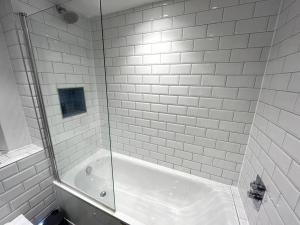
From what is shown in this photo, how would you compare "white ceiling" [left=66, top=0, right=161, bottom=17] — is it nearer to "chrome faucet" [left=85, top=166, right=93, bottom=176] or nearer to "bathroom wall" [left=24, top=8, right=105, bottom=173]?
"bathroom wall" [left=24, top=8, right=105, bottom=173]

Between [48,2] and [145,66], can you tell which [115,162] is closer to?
[145,66]

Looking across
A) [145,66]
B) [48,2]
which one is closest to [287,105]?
[145,66]

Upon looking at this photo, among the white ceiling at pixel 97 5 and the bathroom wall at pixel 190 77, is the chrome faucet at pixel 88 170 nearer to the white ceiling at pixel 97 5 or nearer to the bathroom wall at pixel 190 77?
the bathroom wall at pixel 190 77

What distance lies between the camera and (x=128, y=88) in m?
1.62

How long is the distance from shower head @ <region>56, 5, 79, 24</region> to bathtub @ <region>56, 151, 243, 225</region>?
5.03 ft

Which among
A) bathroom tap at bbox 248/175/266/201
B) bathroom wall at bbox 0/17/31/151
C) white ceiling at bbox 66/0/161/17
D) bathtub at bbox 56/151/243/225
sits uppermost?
white ceiling at bbox 66/0/161/17

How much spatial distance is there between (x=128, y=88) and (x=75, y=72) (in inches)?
24.6

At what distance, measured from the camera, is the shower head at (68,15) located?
50.0 inches

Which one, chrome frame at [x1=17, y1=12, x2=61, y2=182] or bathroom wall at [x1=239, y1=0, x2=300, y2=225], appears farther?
chrome frame at [x1=17, y1=12, x2=61, y2=182]

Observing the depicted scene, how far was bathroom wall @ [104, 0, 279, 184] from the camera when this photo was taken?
1085 mm

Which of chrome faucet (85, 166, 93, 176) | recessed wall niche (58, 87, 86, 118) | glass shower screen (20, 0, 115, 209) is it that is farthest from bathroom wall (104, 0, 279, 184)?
chrome faucet (85, 166, 93, 176)

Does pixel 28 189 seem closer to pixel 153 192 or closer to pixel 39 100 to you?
pixel 39 100

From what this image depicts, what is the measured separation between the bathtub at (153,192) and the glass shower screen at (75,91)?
0.02 m

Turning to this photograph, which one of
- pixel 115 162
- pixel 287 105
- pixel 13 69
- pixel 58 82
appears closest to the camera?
pixel 287 105
